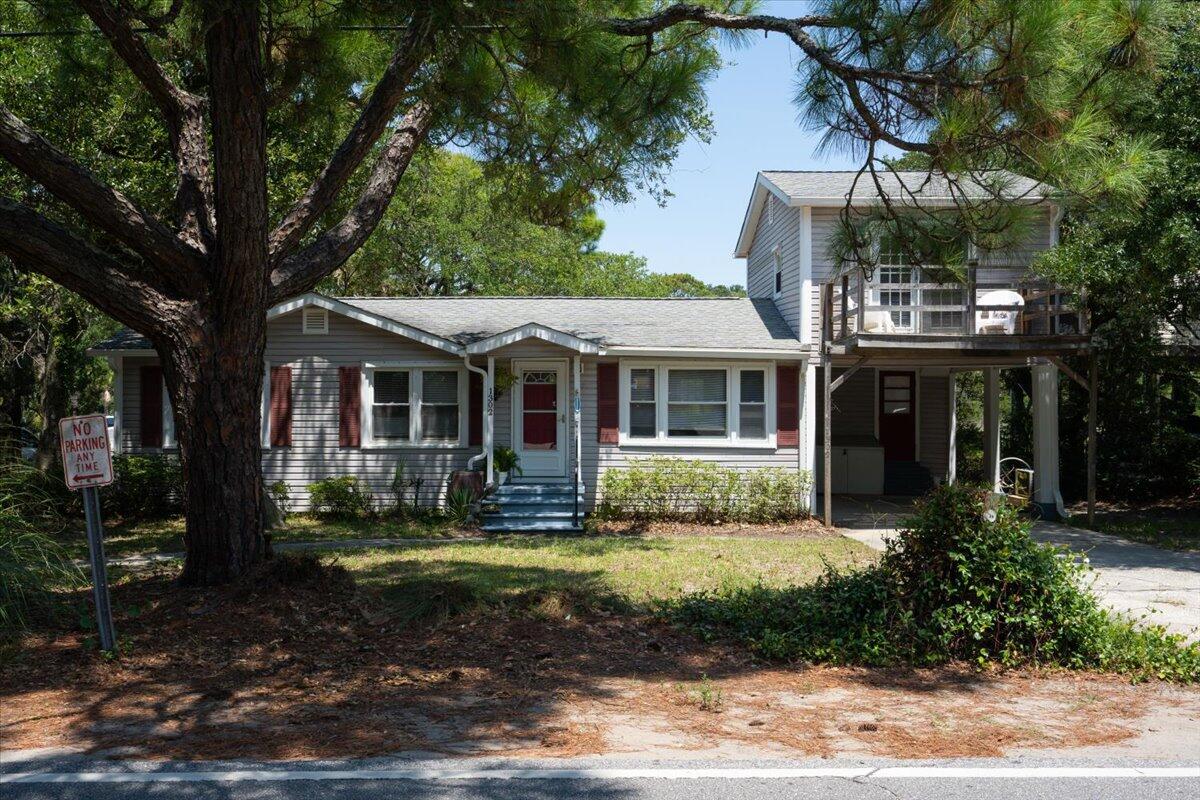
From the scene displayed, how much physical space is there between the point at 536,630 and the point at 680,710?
7.22 feet

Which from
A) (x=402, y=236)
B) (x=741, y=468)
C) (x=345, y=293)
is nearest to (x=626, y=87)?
(x=741, y=468)

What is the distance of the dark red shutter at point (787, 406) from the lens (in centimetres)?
1677

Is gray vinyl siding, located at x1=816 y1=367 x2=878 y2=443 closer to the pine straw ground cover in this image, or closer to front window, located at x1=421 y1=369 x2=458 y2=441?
front window, located at x1=421 y1=369 x2=458 y2=441

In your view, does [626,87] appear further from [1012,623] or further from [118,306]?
[1012,623]

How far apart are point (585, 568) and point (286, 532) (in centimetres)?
590

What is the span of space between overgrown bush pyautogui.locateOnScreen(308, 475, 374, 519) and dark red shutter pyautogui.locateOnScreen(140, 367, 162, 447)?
115 inches

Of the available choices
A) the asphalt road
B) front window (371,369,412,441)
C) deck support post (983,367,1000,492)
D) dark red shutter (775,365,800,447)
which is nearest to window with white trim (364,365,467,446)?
front window (371,369,412,441)

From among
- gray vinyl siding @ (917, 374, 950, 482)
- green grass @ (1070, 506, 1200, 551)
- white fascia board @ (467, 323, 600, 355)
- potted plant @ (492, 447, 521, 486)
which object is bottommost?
green grass @ (1070, 506, 1200, 551)

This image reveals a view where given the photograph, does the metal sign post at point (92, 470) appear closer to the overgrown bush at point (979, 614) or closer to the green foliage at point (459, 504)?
the overgrown bush at point (979, 614)

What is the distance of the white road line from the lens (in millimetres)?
4730

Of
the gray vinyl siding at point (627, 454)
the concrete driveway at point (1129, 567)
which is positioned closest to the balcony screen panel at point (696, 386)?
the gray vinyl siding at point (627, 454)

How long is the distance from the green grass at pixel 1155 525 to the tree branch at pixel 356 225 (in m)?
11.7

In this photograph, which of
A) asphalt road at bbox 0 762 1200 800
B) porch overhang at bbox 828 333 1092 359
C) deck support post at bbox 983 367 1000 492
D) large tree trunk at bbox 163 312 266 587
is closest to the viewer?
A: asphalt road at bbox 0 762 1200 800

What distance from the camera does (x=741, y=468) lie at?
1672cm
